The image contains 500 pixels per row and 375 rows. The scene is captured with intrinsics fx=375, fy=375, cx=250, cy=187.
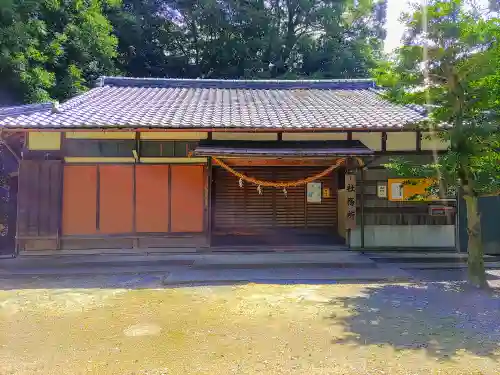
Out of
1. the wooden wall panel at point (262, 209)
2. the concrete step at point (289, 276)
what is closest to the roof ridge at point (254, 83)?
the wooden wall panel at point (262, 209)

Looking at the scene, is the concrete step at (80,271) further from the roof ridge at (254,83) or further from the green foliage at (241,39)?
the green foliage at (241,39)

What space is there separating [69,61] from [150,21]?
345 inches

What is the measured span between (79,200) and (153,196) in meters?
1.76

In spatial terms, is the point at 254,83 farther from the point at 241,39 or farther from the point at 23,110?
the point at 241,39

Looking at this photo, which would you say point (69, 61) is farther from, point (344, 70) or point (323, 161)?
point (344, 70)

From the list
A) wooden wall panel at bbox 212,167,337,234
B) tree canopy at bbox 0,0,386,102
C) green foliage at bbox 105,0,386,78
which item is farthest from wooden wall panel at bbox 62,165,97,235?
green foliage at bbox 105,0,386,78

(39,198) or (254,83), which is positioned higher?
(254,83)

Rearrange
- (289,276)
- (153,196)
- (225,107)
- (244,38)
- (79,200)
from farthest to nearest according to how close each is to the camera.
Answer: (244,38)
(225,107)
(153,196)
(79,200)
(289,276)

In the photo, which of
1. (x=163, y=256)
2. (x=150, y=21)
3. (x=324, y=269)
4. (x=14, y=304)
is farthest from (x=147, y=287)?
(x=150, y=21)

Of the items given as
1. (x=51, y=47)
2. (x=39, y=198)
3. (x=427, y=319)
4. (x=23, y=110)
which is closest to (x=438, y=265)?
(x=427, y=319)

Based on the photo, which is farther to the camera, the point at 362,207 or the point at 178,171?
the point at 362,207

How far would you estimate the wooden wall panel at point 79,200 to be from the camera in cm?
902

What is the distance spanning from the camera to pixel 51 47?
14.9m

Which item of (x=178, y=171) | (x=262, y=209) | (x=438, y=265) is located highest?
(x=178, y=171)
